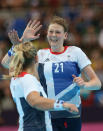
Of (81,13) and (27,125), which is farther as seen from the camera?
(81,13)

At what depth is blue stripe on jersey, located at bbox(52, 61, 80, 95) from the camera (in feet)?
16.6

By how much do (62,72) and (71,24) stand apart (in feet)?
25.5

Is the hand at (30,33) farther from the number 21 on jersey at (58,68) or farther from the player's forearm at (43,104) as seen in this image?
the player's forearm at (43,104)

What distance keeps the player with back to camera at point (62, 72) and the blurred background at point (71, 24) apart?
206 inches

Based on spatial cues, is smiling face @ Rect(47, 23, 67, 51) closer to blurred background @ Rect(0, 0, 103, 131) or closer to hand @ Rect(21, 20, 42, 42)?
hand @ Rect(21, 20, 42, 42)

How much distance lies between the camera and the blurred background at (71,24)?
413 inches

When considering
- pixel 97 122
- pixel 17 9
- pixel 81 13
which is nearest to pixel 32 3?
pixel 17 9

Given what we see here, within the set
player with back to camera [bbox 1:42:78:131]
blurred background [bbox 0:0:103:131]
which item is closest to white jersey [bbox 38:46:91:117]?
player with back to camera [bbox 1:42:78:131]

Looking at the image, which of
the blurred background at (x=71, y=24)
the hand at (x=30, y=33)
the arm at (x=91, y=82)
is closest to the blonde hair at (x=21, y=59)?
the arm at (x=91, y=82)

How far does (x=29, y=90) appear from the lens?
375 cm

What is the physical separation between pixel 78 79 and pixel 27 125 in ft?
2.87

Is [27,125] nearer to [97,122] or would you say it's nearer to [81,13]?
[97,122]

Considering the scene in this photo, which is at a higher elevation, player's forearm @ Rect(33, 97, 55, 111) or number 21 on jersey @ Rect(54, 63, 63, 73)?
number 21 on jersey @ Rect(54, 63, 63, 73)

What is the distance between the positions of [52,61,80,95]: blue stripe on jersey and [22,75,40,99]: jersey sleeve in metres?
1.24
